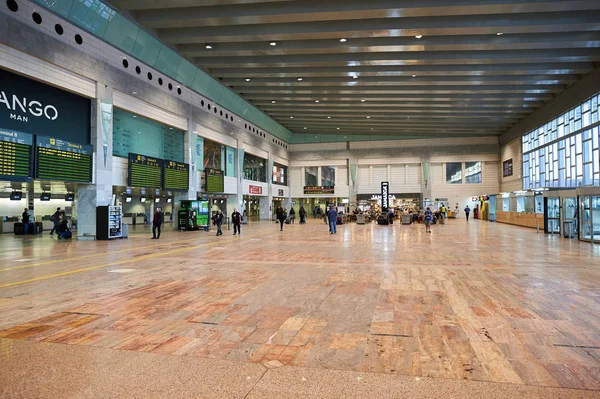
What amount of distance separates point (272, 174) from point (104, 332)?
33644 mm

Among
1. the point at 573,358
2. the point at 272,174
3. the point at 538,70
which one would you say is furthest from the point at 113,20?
the point at 272,174

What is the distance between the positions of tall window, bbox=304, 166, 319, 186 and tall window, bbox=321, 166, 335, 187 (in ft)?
2.60

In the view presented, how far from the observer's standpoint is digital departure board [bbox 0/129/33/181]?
39.8ft

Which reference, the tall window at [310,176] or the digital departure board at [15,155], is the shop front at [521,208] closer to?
the tall window at [310,176]

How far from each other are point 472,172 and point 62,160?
3753 cm

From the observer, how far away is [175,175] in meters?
20.8

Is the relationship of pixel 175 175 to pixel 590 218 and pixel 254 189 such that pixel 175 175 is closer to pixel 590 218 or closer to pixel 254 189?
pixel 254 189

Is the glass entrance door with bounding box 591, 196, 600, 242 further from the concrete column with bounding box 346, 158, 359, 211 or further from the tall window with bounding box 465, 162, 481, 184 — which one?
the concrete column with bounding box 346, 158, 359, 211

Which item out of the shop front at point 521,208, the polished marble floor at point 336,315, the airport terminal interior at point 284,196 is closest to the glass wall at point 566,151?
the airport terminal interior at point 284,196

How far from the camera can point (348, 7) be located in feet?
46.8

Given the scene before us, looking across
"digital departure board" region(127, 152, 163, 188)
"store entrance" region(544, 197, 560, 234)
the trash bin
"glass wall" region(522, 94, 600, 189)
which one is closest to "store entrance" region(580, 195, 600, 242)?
the trash bin

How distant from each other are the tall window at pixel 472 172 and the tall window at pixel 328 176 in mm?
14187

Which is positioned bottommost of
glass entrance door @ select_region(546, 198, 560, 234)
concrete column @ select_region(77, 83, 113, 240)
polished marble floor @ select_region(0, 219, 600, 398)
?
polished marble floor @ select_region(0, 219, 600, 398)

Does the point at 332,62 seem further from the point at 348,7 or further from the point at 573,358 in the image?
the point at 573,358
